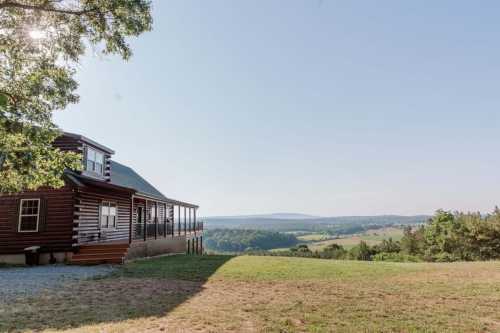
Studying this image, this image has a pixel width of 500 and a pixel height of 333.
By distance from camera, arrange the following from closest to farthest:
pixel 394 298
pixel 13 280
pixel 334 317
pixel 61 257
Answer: pixel 334 317, pixel 394 298, pixel 13 280, pixel 61 257

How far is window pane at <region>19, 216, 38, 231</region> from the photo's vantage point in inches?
682

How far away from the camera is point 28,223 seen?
17422 millimetres

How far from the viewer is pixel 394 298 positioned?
8.85 meters

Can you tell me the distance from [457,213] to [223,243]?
304ft

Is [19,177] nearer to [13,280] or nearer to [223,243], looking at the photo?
[13,280]

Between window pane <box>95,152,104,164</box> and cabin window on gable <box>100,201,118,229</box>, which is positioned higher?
window pane <box>95,152,104,164</box>

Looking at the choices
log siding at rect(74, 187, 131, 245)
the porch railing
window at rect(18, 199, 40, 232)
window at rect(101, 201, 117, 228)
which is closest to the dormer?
log siding at rect(74, 187, 131, 245)

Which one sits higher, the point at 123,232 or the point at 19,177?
the point at 19,177

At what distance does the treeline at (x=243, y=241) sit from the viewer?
119562mm

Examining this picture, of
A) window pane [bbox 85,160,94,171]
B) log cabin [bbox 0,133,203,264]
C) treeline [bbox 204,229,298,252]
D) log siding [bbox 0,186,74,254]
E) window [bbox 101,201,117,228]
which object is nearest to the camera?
log cabin [bbox 0,133,203,264]

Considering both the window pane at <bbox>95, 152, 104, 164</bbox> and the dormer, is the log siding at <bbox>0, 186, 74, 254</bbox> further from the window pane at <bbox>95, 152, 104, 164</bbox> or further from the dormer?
the window pane at <bbox>95, 152, 104, 164</bbox>

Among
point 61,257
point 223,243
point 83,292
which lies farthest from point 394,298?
point 223,243

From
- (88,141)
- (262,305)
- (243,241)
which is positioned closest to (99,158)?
(88,141)

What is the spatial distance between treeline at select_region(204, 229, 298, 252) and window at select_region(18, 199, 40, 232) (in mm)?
99717
